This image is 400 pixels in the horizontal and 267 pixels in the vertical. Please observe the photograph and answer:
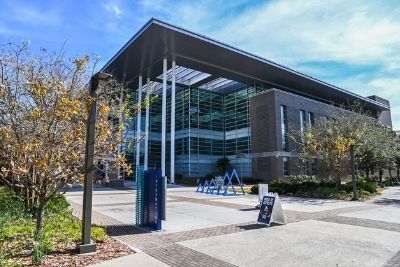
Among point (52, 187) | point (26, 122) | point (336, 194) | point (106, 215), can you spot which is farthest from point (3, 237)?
point (336, 194)

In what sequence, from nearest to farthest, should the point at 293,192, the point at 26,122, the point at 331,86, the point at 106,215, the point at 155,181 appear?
1. the point at 26,122
2. the point at 155,181
3. the point at 106,215
4. the point at 293,192
5. the point at 331,86

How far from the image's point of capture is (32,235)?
779cm

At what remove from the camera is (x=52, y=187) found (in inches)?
285

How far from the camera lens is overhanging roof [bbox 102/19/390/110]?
33.5 meters

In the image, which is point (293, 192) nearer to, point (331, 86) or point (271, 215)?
point (271, 215)

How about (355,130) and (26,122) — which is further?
(355,130)

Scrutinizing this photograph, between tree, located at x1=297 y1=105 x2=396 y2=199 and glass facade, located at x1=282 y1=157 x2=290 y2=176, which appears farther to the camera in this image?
glass facade, located at x1=282 y1=157 x2=290 y2=176

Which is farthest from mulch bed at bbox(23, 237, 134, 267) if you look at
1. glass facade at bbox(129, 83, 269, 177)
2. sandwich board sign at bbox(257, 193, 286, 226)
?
glass facade at bbox(129, 83, 269, 177)

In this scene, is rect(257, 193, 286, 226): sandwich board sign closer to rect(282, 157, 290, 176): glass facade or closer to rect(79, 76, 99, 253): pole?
rect(79, 76, 99, 253): pole

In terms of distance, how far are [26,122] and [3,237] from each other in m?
2.58

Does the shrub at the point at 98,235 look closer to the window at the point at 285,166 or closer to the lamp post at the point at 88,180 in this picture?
the lamp post at the point at 88,180

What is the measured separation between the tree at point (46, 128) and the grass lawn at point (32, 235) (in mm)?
438

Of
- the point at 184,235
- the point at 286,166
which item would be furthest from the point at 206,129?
the point at 184,235

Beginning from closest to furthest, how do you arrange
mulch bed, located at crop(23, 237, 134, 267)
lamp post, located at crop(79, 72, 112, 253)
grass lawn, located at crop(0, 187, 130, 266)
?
mulch bed, located at crop(23, 237, 134, 267)
grass lawn, located at crop(0, 187, 130, 266)
lamp post, located at crop(79, 72, 112, 253)
